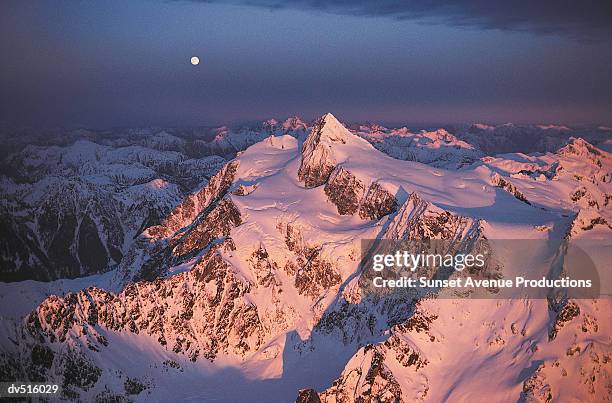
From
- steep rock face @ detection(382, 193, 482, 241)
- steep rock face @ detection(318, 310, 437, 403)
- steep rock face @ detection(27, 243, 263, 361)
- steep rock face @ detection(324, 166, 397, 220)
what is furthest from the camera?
steep rock face @ detection(324, 166, 397, 220)

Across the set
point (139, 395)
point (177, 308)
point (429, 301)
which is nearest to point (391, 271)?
point (429, 301)

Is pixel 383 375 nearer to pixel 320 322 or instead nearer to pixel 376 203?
pixel 320 322

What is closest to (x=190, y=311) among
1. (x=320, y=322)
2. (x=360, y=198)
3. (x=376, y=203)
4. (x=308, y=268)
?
(x=308, y=268)

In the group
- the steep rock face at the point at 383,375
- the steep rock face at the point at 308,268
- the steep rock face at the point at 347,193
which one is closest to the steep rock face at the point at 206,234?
the steep rock face at the point at 308,268

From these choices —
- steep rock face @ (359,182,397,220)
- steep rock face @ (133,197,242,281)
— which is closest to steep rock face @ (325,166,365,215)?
steep rock face @ (359,182,397,220)

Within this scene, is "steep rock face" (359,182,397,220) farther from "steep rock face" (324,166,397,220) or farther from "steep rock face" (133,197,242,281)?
"steep rock face" (133,197,242,281)

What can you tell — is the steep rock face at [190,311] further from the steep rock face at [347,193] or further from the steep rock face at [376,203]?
the steep rock face at [376,203]

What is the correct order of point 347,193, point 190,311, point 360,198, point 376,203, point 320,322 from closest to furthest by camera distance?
1. point 190,311
2. point 320,322
3. point 376,203
4. point 360,198
5. point 347,193

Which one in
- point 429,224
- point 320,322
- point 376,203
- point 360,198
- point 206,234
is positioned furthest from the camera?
point 206,234
